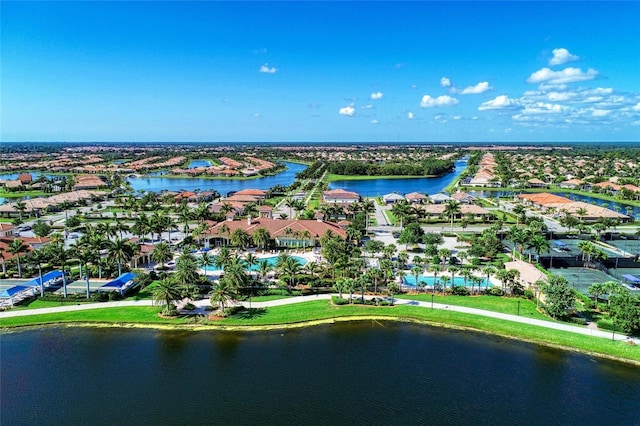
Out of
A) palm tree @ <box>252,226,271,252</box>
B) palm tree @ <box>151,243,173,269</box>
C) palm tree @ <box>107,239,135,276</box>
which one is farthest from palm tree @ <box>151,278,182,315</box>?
palm tree @ <box>252,226,271,252</box>

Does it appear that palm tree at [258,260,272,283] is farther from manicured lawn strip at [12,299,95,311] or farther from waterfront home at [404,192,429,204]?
waterfront home at [404,192,429,204]

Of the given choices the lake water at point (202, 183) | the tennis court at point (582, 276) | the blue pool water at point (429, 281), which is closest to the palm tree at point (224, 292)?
the blue pool water at point (429, 281)

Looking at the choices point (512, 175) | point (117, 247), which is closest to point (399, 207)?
point (117, 247)

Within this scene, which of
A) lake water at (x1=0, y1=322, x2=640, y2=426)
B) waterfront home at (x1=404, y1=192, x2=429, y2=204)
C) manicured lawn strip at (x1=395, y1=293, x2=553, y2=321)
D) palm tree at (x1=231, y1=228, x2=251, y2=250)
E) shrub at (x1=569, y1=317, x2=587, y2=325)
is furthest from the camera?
waterfront home at (x1=404, y1=192, x2=429, y2=204)

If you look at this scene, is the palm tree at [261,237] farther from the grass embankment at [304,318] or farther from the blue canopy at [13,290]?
the blue canopy at [13,290]

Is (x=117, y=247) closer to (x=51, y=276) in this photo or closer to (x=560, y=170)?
(x=51, y=276)

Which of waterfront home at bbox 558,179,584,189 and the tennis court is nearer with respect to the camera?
the tennis court
